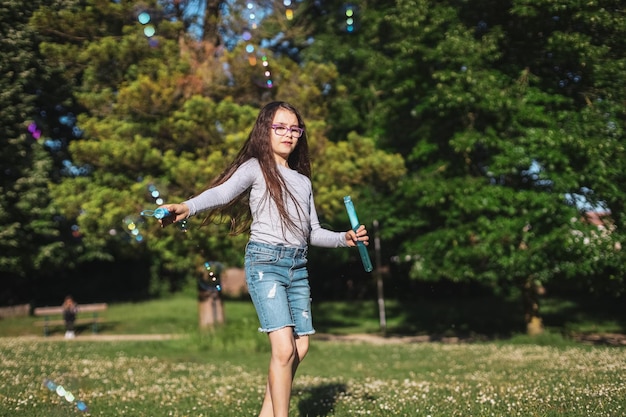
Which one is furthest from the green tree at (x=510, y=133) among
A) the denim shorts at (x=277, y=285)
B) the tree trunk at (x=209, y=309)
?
the denim shorts at (x=277, y=285)

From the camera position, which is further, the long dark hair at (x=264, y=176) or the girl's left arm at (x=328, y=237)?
the girl's left arm at (x=328, y=237)

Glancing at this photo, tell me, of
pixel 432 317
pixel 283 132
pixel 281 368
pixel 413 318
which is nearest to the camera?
pixel 281 368

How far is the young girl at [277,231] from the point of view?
165 inches

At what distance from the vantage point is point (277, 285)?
13.8 feet

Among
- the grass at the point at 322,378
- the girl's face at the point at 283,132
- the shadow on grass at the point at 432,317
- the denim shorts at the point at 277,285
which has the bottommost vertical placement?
the shadow on grass at the point at 432,317

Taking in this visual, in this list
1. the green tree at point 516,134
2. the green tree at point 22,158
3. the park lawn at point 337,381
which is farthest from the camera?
the green tree at point 516,134

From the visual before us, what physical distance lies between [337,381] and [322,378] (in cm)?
58

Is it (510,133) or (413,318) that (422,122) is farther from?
(413,318)

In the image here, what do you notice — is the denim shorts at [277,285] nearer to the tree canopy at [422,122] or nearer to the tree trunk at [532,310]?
the tree canopy at [422,122]

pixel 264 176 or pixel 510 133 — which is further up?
pixel 510 133

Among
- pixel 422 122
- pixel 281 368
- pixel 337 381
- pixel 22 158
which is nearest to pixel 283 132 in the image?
pixel 281 368

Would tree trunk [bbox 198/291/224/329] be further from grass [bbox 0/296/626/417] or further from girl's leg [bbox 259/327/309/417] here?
girl's leg [bbox 259/327/309/417]

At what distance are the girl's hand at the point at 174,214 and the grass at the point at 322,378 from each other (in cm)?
266

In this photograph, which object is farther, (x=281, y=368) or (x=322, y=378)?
(x=322, y=378)
